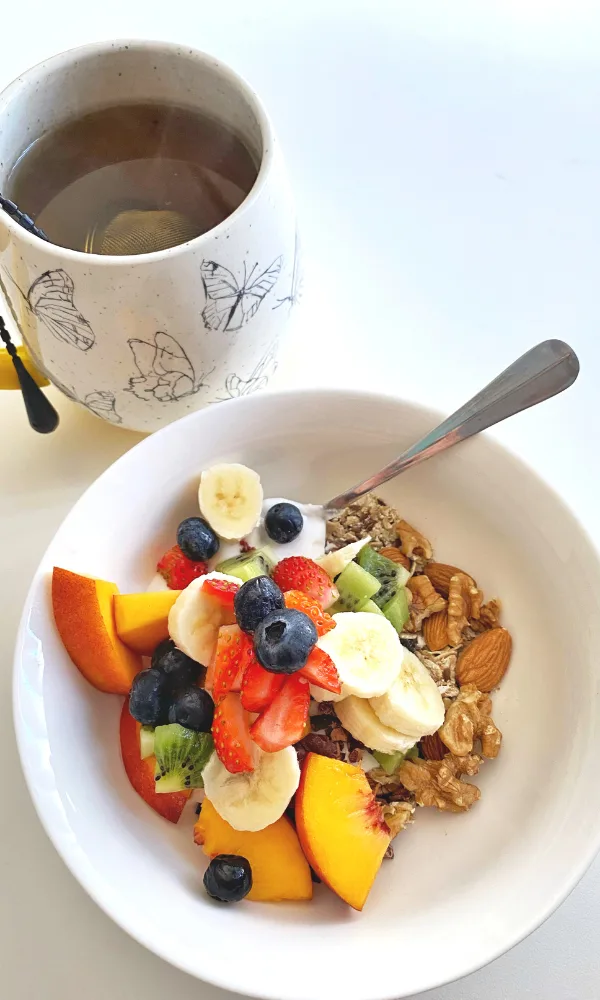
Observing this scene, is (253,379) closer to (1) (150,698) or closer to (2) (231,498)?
(2) (231,498)

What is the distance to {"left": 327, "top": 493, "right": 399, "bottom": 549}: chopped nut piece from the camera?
3.10 feet

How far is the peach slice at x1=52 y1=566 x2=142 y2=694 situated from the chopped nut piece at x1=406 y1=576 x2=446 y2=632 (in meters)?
0.31

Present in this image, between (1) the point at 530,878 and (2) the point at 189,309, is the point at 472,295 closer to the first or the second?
(2) the point at 189,309

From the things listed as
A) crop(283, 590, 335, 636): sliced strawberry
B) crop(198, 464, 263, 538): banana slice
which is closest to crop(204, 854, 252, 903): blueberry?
crop(283, 590, 335, 636): sliced strawberry

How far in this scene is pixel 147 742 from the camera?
797 millimetres

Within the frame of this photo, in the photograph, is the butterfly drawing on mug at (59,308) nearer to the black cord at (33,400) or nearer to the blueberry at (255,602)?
the black cord at (33,400)

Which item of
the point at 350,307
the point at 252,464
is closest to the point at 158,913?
the point at 252,464

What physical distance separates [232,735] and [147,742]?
99mm

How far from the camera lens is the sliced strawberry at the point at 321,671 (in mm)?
762

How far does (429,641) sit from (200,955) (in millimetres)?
386

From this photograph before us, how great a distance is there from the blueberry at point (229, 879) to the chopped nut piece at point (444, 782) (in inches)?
7.3

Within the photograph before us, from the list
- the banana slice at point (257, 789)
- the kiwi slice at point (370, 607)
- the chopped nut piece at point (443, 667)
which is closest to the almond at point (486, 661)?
the chopped nut piece at point (443, 667)

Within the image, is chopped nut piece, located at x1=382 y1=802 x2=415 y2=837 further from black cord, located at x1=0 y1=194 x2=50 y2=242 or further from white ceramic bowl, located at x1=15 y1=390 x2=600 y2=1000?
black cord, located at x1=0 y1=194 x2=50 y2=242

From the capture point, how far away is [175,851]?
80 centimetres
